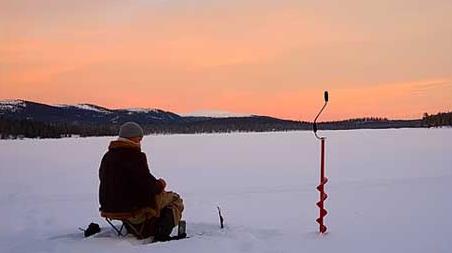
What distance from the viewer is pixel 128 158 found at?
5.92m

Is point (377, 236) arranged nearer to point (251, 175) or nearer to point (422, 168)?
point (251, 175)

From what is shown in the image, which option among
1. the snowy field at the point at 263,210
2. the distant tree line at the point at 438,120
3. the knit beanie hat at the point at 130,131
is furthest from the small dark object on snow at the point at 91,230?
the distant tree line at the point at 438,120

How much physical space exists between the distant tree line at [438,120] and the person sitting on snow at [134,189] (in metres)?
94.0

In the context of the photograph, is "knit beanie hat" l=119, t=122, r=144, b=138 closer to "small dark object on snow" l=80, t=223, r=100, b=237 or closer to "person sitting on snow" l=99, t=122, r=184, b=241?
"person sitting on snow" l=99, t=122, r=184, b=241

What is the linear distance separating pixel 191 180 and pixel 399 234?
9.06 meters

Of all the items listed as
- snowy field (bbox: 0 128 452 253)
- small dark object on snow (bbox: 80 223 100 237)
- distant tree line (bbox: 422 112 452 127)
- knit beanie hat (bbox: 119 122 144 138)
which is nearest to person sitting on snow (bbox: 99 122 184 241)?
knit beanie hat (bbox: 119 122 144 138)

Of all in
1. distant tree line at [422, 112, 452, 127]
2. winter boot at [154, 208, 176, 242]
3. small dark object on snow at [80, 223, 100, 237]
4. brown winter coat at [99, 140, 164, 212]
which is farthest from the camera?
distant tree line at [422, 112, 452, 127]

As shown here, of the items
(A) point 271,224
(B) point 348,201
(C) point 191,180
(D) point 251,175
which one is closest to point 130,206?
(A) point 271,224

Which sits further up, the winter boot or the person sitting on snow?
the person sitting on snow

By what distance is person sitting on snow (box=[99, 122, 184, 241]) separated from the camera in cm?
592

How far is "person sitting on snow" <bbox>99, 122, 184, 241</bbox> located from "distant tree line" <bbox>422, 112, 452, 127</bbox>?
308 feet

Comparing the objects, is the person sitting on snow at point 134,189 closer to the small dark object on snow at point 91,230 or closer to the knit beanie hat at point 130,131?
the knit beanie hat at point 130,131

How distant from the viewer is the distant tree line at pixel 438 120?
→ 94.4 metres

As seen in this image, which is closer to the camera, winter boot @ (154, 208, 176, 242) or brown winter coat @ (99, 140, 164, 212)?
brown winter coat @ (99, 140, 164, 212)
